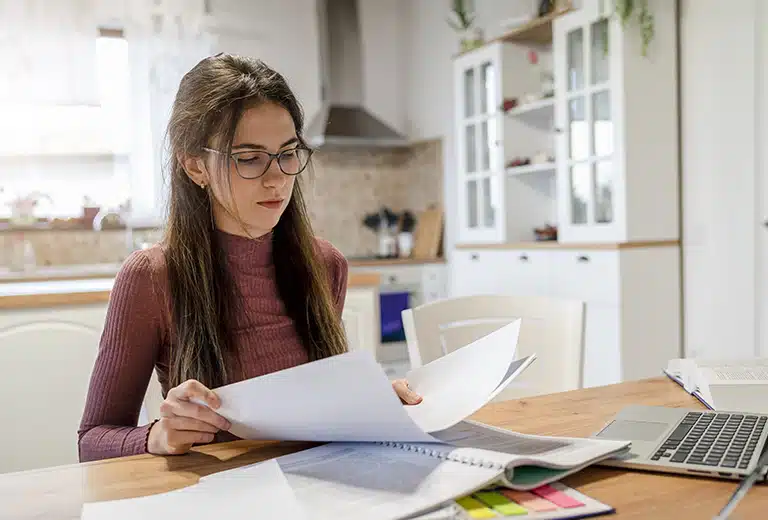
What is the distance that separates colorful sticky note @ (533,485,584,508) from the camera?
654 mm

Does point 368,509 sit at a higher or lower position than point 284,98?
lower

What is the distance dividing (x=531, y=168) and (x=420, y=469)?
3.01 metres

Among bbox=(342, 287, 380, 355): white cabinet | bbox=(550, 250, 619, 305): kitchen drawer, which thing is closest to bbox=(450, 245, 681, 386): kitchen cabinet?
bbox=(550, 250, 619, 305): kitchen drawer

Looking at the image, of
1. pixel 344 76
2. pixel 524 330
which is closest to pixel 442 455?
pixel 524 330

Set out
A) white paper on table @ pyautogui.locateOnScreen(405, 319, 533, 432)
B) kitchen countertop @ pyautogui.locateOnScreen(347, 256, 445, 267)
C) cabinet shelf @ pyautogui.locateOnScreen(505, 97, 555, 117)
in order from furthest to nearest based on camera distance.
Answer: kitchen countertop @ pyautogui.locateOnScreen(347, 256, 445, 267)
cabinet shelf @ pyautogui.locateOnScreen(505, 97, 555, 117)
white paper on table @ pyautogui.locateOnScreen(405, 319, 533, 432)

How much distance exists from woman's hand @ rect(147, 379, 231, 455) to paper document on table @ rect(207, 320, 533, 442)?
2 centimetres

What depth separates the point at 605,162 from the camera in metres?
3.09

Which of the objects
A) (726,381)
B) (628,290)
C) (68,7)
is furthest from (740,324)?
(68,7)

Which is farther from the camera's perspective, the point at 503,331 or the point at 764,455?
the point at 503,331

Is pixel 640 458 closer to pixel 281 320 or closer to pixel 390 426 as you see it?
pixel 390 426

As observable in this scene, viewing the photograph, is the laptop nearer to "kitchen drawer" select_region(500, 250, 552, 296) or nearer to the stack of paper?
the stack of paper

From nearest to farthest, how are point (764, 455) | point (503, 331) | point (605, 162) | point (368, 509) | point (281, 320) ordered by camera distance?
point (368, 509) → point (764, 455) → point (503, 331) → point (281, 320) → point (605, 162)

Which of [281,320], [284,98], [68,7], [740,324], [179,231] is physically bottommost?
[740,324]

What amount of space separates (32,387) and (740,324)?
2.46 meters
